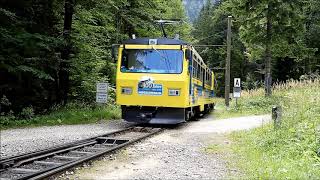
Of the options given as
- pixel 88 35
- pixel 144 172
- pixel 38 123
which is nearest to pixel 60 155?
pixel 144 172

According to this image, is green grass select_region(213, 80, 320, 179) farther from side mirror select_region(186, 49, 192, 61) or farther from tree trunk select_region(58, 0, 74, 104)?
tree trunk select_region(58, 0, 74, 104)

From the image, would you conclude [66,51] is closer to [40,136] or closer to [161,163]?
[40,136]

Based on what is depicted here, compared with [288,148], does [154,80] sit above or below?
above

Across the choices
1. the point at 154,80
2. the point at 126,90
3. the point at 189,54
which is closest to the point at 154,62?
the point at 154,80

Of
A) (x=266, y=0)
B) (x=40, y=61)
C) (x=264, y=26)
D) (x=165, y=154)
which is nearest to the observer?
(x=165, y=154)

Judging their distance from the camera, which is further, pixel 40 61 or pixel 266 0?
pixel 266 0

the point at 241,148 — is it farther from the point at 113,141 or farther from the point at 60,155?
the point at 60,155

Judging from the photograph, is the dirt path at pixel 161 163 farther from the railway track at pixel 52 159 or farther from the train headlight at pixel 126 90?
the train headlight at pixel 126 90

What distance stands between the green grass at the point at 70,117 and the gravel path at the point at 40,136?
84 centimetres

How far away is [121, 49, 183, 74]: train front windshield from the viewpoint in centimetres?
1470

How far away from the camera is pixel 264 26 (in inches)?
1085

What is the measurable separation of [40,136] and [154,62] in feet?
16.8

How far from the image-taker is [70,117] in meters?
15.8

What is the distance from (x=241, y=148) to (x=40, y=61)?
9.43m
